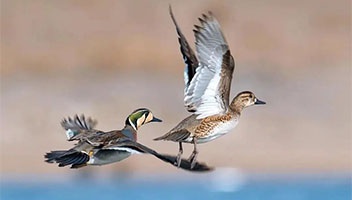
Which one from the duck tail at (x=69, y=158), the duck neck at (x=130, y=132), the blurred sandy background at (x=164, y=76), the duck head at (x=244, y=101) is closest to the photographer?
the duck tail at (x=69, y=158)

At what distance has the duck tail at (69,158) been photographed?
23.5ft

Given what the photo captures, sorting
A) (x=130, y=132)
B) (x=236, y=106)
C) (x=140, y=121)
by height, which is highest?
(x=236, y=106)

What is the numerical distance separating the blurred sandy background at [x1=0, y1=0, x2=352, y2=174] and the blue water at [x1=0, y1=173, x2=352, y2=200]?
1.28 feet

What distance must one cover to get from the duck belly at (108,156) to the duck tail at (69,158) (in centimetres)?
6

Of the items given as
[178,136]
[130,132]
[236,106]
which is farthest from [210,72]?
[130,132]

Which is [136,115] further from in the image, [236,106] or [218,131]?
[236,106]

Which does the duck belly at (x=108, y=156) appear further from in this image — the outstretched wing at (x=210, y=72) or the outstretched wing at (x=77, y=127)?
the outstretched wing at (x=210, y=72)

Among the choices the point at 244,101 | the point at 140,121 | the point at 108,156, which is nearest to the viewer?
the point at 108,156

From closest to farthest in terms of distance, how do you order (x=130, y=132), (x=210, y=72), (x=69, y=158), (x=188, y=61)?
(x=69, y=158), (x=130, y=132), (x=210, y=72), (x=188, y=61)

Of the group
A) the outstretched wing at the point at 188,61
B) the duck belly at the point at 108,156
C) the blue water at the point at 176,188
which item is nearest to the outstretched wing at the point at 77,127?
the duck belly at the point at 108,156

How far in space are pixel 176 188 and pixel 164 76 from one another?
409cm

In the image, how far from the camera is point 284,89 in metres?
20.4

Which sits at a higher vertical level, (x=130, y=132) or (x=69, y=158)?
(x=130, y=132)

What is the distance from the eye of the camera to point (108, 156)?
7512mm
